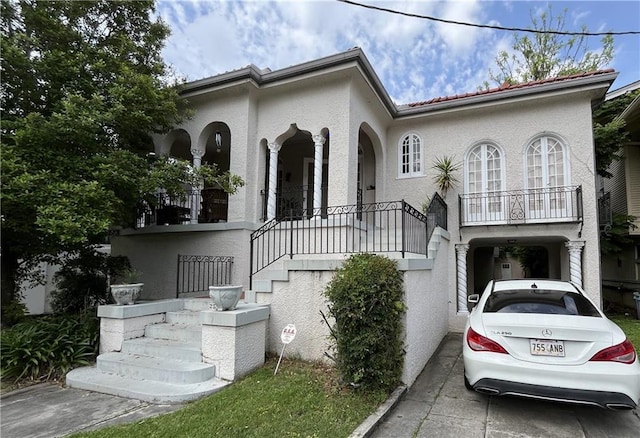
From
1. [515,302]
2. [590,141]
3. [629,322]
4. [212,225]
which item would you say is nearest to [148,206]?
[212,225]

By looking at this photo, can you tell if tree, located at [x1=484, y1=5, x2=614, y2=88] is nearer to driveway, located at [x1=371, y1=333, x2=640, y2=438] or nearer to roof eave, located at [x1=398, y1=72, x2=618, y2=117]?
roof eave, located at [x1=398, y1=72, x2=618, y2=117]

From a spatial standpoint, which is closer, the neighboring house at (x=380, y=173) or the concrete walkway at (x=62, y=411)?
the concrete walkway at (x=62, y=411)

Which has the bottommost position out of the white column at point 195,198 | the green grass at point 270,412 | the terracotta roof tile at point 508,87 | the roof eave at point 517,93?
the green grass at point 270,412

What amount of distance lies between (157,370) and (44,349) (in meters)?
2.16

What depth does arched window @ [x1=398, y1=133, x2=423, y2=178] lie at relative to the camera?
407 inches

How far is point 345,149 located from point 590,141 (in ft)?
19.5

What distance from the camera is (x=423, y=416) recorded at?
4094mm

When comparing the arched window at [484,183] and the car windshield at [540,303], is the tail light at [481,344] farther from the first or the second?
the arched window at [484,183]

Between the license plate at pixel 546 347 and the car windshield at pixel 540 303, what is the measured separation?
0.63 meters

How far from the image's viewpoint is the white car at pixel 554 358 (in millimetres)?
3518

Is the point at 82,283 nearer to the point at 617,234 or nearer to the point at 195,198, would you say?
the point at 195,198

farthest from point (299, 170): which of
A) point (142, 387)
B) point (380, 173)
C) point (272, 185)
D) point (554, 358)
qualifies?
point (554, 358)

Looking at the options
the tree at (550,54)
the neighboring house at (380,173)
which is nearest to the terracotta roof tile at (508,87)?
the neighboring house at (380,173)

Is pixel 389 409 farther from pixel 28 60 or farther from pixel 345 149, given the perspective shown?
pixel 28 60
